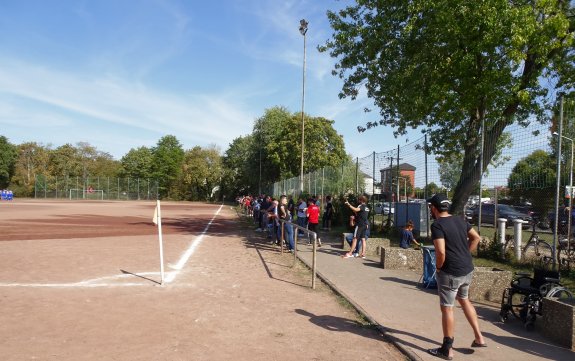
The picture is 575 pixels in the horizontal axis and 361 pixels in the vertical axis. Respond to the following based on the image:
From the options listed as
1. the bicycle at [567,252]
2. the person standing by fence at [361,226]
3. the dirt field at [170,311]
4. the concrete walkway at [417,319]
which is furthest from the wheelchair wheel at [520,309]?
the person standing by fence at [361,226]

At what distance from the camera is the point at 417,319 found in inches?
259

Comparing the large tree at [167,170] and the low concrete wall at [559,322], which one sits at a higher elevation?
the large tree at [167,170]

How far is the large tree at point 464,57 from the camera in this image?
11.0 metres

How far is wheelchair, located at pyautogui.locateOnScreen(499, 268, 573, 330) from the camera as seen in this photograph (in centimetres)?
626

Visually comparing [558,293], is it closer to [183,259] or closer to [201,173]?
[183,259]

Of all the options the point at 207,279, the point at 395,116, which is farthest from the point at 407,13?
the point at 207,279

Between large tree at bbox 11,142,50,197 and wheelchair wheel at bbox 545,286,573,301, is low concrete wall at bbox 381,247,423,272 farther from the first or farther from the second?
large tree at bbox 11,142,50,197

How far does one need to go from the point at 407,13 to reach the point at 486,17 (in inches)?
120

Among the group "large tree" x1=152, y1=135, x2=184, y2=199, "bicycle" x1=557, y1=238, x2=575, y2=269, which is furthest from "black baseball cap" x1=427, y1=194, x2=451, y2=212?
"large tree" x1=152, y1=135, x2=184, y2=199

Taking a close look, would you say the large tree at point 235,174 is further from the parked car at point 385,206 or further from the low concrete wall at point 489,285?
the low concrete wall at point 489,285


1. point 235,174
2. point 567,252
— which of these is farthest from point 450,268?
point 235,174

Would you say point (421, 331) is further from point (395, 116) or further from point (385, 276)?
point (395, 116)

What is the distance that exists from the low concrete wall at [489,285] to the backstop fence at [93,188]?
73834 millimetres

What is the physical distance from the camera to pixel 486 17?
11.0 metres
